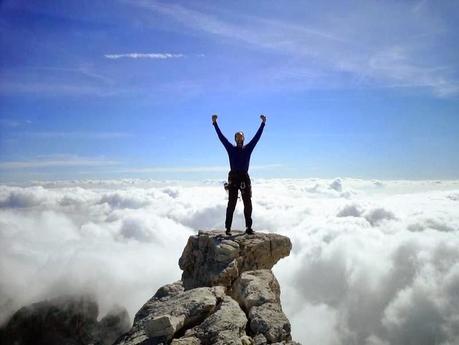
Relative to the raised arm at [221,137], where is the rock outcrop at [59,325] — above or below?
below

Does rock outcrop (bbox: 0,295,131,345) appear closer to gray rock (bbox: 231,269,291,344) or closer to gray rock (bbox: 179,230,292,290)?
gray rock (bbox: 179,230,292,290)

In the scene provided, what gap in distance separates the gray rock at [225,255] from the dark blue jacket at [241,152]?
11.9 ft

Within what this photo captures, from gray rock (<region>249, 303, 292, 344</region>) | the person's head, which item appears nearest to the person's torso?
the person's head

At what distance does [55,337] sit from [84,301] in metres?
25.9

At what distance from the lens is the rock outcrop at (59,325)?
99.9m

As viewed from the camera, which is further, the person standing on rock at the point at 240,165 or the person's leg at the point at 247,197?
the person's leg at the point at 247,197

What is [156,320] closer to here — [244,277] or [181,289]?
[244,277]

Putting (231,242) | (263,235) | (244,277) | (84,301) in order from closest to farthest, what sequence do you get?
(244,277), (231,242), (263,235), (84,301)

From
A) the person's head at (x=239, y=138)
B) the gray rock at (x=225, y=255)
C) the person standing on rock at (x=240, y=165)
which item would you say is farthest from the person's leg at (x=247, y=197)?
the person's head at (x=239, y=138)

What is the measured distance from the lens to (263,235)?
18.9 meters

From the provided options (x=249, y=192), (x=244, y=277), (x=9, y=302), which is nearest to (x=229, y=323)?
(x=244, y=277)

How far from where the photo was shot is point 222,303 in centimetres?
1202

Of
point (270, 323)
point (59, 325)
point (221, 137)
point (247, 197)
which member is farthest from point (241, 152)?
point (59, 325)

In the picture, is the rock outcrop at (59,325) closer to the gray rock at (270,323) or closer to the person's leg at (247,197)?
the person's leg at (247,197)
